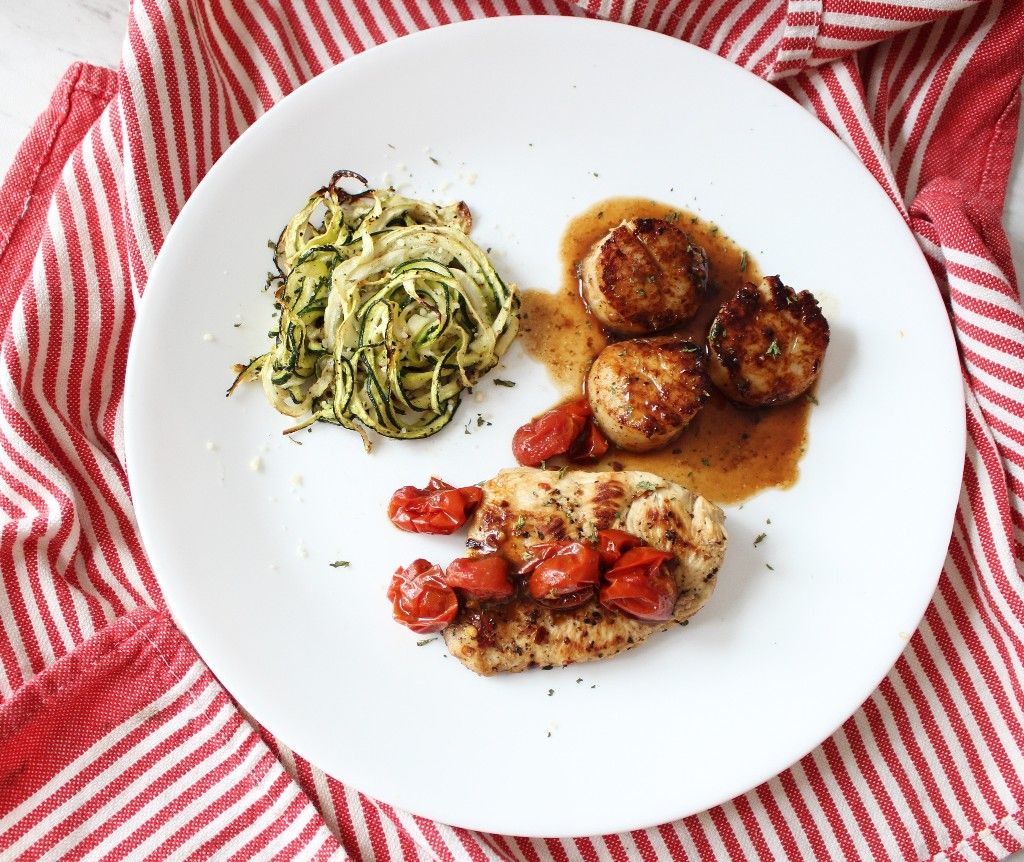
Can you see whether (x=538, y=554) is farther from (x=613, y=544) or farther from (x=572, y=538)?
(x=613, y=544)

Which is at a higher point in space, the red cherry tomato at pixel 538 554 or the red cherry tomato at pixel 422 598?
the red cherry tomato at pixel 422 598

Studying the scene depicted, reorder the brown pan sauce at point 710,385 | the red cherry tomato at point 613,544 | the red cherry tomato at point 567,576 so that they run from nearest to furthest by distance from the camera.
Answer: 1. the red cherry tomato at point 567,576
2. the red cherry tomato at point 613,544
3. the brown pan sauce at point 710,385

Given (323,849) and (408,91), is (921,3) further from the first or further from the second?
(323,849)

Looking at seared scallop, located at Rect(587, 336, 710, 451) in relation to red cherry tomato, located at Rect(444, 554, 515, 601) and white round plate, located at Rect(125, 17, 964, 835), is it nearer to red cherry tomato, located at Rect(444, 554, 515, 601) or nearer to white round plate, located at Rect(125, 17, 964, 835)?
white round plate, located at Rect(125, 17, 964, 835)

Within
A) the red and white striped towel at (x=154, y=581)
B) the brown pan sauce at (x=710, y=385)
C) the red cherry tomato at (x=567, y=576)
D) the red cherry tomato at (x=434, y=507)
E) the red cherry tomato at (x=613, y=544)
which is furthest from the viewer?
the brown pan sauce at (x=710, y=385)

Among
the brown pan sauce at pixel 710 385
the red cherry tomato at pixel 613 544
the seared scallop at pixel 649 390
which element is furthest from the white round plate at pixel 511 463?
the red cherry tomato at pixel 613 544

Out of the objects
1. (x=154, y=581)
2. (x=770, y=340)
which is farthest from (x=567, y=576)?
(x=154, y=581)

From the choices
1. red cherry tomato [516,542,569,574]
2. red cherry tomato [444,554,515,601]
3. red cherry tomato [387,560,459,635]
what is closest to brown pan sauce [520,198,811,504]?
red cherry tomato [516,542,569,574]

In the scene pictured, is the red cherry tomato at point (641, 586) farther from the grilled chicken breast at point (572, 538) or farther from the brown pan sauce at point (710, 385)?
the brown pan sauce at point (710, 385)
